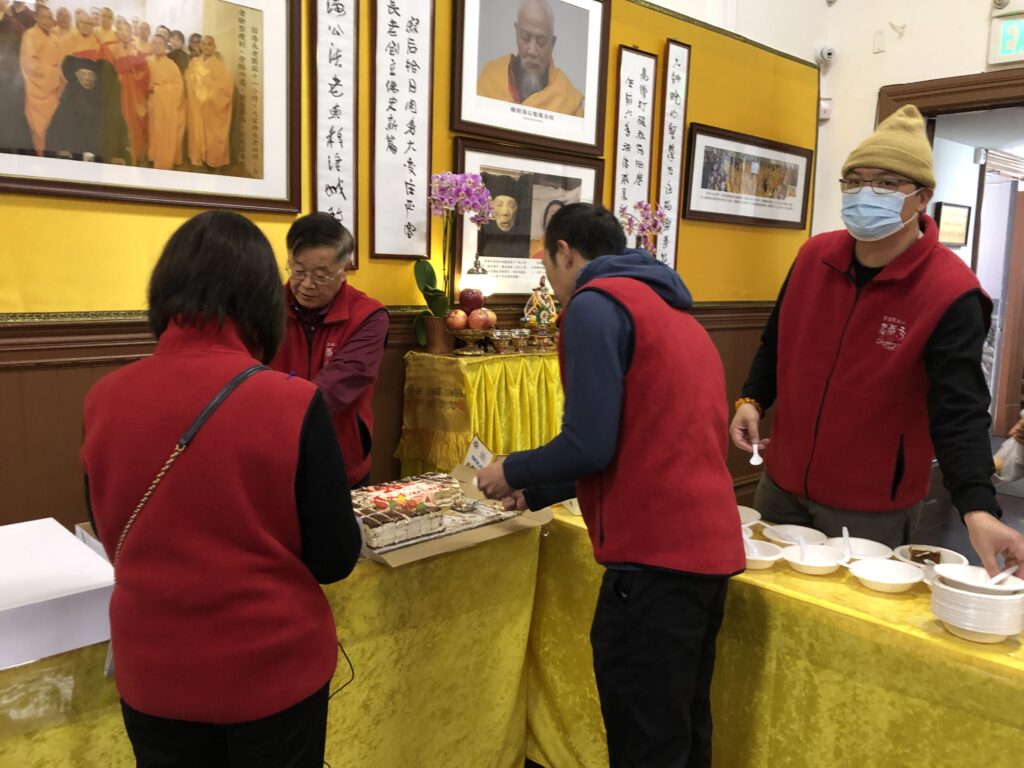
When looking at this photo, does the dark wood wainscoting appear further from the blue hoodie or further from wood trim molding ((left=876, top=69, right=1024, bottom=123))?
wood trim molding ((left=876, top=69, right=1024, bottom=123))

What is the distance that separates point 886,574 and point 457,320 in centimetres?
184

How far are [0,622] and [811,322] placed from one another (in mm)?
1640

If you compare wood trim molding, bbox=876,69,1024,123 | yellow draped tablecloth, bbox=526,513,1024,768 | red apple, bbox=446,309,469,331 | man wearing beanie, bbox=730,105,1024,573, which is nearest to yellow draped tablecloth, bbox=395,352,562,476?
red apple, bbox=446,309,469,331

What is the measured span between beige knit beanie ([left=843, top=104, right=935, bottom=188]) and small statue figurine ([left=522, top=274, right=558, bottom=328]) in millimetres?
1692

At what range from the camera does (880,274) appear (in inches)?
65.4

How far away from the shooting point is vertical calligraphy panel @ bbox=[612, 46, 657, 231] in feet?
12.3

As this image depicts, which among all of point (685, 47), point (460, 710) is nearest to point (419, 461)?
point (460, 710)

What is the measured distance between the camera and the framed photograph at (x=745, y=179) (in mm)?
4137

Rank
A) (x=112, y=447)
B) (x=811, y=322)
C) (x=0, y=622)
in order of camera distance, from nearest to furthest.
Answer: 1. (x=112, y=447)
2. (x=0, y=622)
3. (x=811, y=322)

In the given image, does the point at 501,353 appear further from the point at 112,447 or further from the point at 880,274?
the point at 112,447

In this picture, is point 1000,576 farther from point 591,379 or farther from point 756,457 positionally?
point 591,379

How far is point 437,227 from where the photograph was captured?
3.18 m

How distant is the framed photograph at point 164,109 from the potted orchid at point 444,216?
54 cm

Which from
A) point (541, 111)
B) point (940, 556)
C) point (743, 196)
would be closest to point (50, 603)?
point (940, 556)
